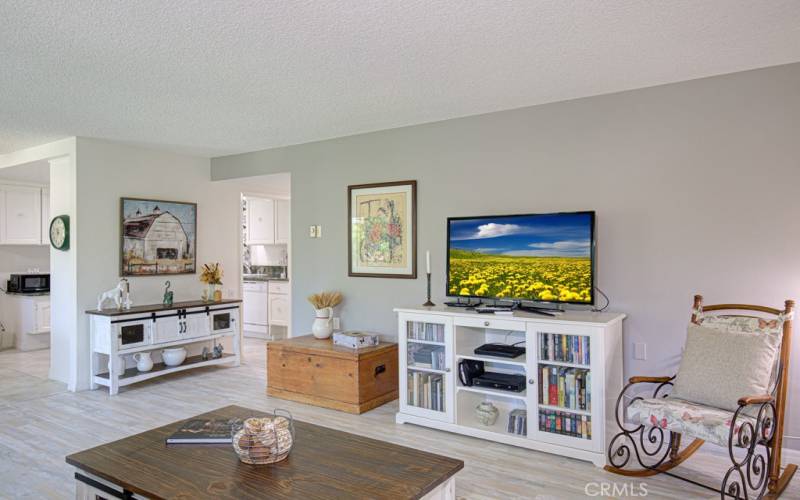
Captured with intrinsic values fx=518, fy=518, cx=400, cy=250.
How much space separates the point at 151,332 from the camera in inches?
202

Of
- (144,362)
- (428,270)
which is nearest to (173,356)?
(144,362)

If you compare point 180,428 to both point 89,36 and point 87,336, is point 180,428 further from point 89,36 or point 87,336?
point 87,336

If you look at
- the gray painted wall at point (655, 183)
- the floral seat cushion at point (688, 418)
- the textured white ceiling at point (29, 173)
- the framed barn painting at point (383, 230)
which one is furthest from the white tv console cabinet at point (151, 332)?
the floral seat cushion at point (688, 418)

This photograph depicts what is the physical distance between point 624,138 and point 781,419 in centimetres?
197

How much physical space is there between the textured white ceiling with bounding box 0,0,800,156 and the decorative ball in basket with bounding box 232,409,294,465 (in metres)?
1.87

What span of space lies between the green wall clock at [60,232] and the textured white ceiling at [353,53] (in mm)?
1116

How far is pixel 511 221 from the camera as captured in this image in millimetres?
3904

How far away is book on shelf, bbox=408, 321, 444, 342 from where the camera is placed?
3834 mm

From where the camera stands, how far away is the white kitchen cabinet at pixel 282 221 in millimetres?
7688

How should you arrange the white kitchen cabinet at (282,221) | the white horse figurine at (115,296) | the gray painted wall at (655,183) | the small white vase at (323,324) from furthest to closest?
1. the white kitchen cabinet at (282,221)
2. the white horse figurine at (115,296)
3. the small white vase at (323,324)
4. the gray painted wall at (655,183)

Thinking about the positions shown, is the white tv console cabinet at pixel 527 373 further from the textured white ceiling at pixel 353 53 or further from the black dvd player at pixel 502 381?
the textured white ceiling at pixel 353 53

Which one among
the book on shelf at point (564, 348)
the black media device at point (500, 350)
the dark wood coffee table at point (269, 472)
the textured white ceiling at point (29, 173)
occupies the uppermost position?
the textured white ceiling at point (29, 173)

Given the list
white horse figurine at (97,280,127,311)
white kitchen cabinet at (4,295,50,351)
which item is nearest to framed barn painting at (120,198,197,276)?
white horse figurine at (97,280,127,311)

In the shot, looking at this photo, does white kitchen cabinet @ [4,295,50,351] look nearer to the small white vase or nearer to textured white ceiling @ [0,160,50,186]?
textured white ceiling @ [0,160,50,186]
